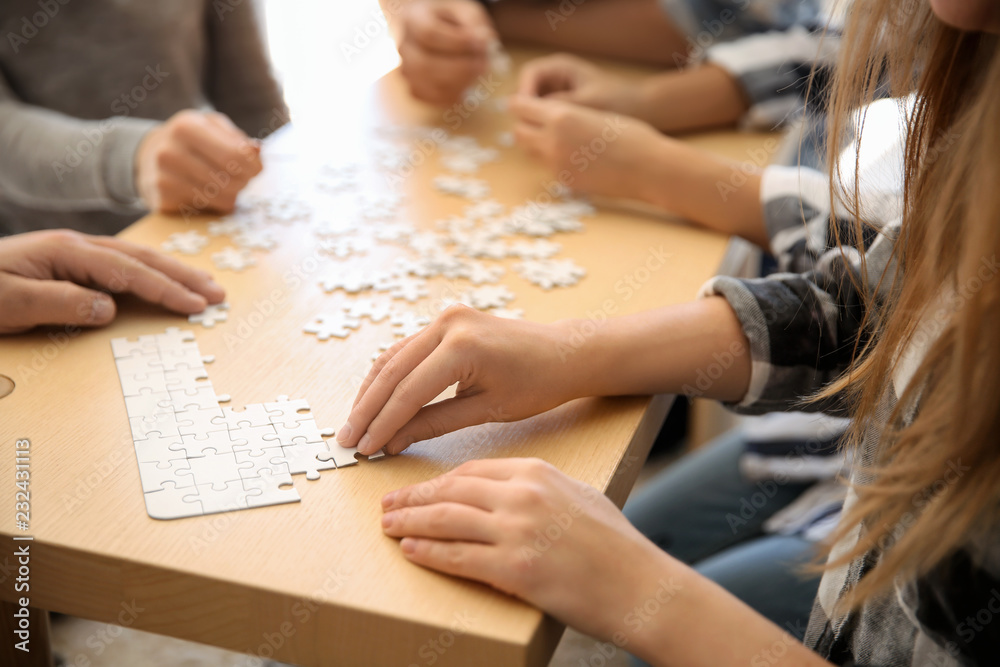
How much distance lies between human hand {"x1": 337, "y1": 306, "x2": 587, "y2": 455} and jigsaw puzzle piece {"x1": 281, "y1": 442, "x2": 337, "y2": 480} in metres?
0.02

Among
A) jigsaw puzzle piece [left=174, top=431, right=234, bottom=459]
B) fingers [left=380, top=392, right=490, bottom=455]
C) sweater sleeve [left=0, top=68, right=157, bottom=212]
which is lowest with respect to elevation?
sweater sleeve [left=0, top=68, right=157, bottom=212]

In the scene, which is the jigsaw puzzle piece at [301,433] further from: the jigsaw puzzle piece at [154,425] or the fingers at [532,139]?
the fingers at [532,139]

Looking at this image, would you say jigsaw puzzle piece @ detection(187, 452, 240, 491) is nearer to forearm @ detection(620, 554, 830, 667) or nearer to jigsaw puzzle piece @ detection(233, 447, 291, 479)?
jigsaw puzzle piece @ detection(233, 447, 291, 479)

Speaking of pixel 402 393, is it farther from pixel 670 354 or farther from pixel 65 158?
pixel 65 158

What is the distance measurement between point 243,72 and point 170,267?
45.7 inches

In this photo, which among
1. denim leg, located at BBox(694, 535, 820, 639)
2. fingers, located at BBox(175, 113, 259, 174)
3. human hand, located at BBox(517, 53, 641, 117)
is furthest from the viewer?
human hand, located at BBox(517, 53, 641, 117)

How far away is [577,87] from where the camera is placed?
173 cm

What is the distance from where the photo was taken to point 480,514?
2.30 ft

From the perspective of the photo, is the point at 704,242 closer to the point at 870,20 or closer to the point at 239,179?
the point at 870,20

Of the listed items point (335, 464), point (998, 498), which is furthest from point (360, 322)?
point (998, 498)

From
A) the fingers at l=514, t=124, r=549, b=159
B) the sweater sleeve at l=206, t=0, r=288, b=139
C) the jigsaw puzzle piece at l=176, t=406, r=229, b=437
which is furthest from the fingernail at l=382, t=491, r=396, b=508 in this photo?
the sweater sleeve at l=206, t=0, r=288, b=139

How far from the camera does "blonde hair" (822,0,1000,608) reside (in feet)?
2.09

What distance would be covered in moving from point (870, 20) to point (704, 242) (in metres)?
0.52

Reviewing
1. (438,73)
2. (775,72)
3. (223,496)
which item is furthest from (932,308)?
(438,73)
